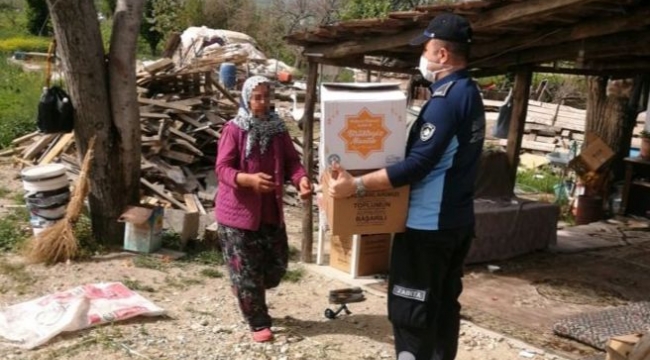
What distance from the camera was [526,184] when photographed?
1255 cm

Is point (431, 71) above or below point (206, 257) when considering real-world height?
above

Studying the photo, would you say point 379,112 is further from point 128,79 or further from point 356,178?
point 128,79

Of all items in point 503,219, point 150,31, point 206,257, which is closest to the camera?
point 206,257

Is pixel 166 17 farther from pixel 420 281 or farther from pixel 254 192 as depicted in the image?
pixel 420 281

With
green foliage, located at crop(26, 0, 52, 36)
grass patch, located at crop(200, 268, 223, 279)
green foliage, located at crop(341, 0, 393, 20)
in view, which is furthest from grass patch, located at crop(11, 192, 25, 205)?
green foliage, located at crop(26, 0, 52, 36)

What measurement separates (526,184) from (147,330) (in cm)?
969

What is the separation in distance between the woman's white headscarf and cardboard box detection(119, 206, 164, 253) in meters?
2.46

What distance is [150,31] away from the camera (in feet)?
108

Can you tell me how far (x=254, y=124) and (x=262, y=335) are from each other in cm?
148

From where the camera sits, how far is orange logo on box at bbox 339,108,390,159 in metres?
2.98

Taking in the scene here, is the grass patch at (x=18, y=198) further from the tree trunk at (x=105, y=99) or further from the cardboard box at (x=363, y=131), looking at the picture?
the cardboard box at (x=363, y=131)

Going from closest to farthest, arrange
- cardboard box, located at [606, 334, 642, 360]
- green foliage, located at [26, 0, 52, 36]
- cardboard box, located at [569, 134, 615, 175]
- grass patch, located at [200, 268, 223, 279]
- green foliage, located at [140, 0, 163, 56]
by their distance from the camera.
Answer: cardboard box, located at [606, 334, 642, 360] → grass patch, located at [200, 268, 223, 279] → cardboard box, located at [569, 134, 615, 175] → green foliage, located at [140, 0, 163, 56] → green foliage, located at [26, 0, 52, 36]

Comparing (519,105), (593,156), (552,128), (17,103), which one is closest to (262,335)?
(519,105)

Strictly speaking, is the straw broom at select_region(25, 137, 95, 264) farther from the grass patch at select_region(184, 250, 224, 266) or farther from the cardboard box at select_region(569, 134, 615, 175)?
the cardboard box at select_region(569, 134, 615, 175)
